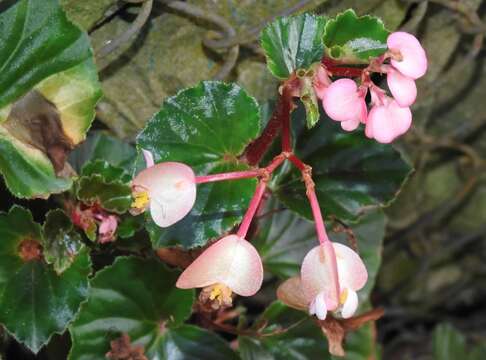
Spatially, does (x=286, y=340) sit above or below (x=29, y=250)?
below

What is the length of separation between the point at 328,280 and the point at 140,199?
18cm

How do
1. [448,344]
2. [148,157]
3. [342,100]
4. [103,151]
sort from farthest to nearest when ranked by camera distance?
[448,344] → [103,151] → [148,157] → [342,100]

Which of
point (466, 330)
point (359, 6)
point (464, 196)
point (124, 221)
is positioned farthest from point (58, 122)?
point (466, 330)

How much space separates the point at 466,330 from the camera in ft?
5.59

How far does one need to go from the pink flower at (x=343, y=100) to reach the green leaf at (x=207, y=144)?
Answer: 5.3 inches

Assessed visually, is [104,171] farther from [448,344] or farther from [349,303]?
[448,344]

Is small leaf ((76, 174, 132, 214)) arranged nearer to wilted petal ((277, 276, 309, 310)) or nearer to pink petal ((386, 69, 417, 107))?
wilted petal ((277, 276, 309, 310))

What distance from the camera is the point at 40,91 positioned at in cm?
76

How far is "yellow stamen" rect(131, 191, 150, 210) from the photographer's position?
69cm

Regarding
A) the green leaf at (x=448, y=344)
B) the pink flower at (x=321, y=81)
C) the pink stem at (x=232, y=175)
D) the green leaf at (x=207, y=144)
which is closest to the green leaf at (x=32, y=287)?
the green leaf at (x=207, y=144)

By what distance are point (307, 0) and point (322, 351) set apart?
1.44 ft

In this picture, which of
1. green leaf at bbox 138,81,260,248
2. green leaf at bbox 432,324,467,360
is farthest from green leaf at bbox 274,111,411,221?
green leaf at bbox 432,324,467,360

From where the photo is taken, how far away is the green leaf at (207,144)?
756 millimetres

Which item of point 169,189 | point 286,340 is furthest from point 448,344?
point 169,189
